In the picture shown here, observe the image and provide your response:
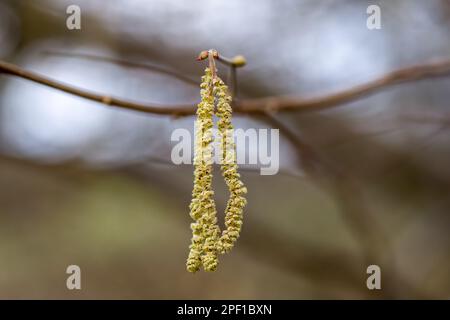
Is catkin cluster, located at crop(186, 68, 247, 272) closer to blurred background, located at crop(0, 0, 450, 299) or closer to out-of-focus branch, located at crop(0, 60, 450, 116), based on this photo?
out-of-focus branch, located at crop(0, 60, 450, 116)

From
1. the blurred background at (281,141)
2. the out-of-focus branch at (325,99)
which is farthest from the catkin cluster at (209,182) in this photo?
the blurred background at (281,141)

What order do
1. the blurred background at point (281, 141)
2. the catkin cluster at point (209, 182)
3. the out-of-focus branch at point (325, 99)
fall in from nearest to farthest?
the catkin cluster at point (209, 182) < the out-of-focus branch at point (325, 99) < the blurred background at point (281, 141)

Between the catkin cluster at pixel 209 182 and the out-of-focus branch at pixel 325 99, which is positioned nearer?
the catkin cluster at pixel 209 182

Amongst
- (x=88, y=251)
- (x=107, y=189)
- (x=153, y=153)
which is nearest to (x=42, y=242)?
(x=88, y=251)

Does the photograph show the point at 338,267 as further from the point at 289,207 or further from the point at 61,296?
the point at 61,296

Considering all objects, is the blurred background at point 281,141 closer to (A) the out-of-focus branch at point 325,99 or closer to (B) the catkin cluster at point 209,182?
(A) the out-of-focus branch at point 325,99

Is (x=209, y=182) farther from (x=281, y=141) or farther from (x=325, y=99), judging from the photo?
(x=281, y=141)
